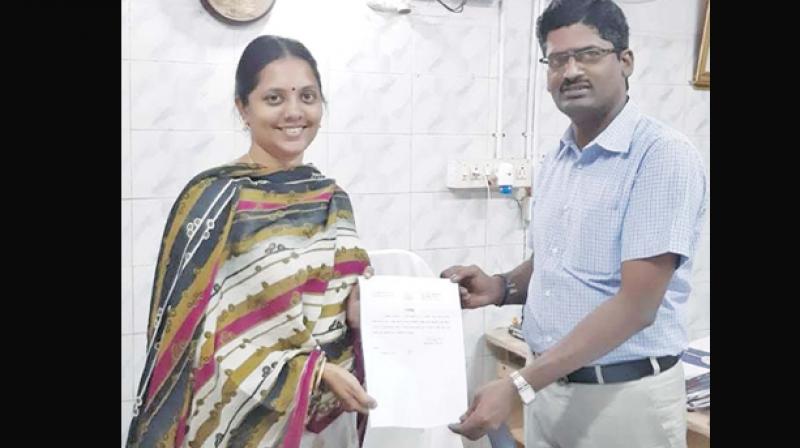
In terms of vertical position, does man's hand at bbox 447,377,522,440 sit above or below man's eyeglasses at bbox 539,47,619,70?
below

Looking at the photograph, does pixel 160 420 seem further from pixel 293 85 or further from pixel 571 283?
pixel 571 283

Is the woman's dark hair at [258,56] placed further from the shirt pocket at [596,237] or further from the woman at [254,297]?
the shirt pocket at [596,237]

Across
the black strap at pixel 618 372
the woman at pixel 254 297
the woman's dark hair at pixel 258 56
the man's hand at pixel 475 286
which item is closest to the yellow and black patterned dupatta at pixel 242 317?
the woman at pixel 254 297

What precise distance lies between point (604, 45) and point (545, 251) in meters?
0.39

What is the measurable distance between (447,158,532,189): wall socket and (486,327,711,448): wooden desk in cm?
29

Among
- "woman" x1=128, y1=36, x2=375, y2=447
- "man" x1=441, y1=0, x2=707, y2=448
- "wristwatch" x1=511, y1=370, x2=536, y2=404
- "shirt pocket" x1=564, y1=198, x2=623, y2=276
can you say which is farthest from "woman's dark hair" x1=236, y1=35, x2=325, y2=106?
"wristwatch" x1=511, y1=370, x2=536, y2=404

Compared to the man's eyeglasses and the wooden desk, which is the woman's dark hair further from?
the wooden desk

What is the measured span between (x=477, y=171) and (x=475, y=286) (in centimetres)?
23

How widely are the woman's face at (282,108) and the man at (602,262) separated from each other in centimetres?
40

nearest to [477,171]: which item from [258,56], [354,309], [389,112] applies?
[389,112]

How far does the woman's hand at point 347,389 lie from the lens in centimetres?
129

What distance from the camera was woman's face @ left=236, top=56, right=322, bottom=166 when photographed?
1.27 metres

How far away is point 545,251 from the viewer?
141 centimetres
